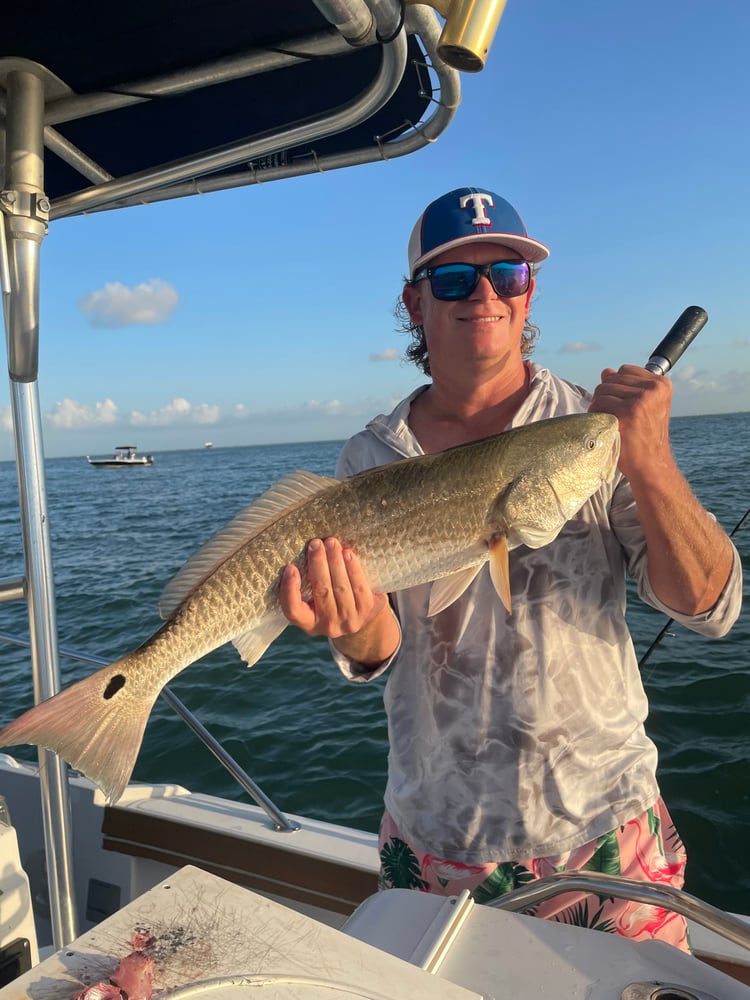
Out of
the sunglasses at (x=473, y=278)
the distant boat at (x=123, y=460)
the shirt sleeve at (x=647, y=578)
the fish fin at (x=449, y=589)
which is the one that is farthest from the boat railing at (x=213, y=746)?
the distant boat at (x=123, y=460)

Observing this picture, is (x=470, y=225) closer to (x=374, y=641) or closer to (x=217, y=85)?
(x=217, y=85)

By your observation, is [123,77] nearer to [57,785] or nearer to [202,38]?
[202,38]

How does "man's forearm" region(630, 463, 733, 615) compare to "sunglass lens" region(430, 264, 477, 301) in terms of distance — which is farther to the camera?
"sunglass lens" region(430, 264, 477, 301)

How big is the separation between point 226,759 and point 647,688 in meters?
6.21

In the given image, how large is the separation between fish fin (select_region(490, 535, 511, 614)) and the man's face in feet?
2.33

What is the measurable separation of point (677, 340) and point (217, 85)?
7.49 feet

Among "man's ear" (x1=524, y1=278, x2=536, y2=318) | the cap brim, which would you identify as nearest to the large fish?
"man's ear" (x1=524, y1=278, x2=536, y2=318)

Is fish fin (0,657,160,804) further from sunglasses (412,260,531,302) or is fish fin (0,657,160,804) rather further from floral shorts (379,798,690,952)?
sunglasses (412,260,531,302)

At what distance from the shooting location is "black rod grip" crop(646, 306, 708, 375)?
2.55 m

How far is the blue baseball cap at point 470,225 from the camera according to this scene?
2.51 m

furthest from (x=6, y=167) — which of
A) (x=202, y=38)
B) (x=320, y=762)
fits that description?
(x=320, y=762)

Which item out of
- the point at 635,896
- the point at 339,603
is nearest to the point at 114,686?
the point at 339,603

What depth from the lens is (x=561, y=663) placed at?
2.40m

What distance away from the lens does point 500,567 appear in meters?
2.41
